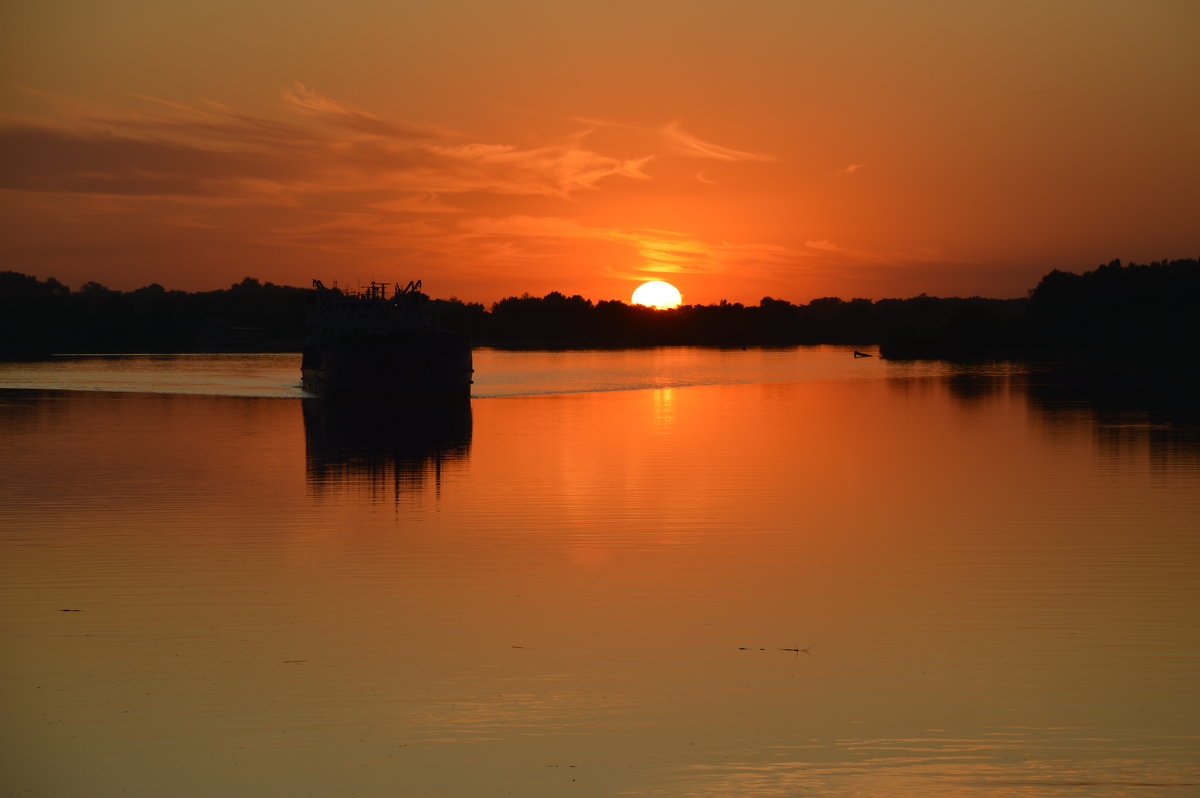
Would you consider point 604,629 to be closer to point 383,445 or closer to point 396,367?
point 383,445

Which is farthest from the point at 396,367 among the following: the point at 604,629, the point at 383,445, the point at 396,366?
the point at 604,629

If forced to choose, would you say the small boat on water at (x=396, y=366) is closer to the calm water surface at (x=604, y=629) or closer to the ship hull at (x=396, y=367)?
the ship hull at (x=396, y=367)

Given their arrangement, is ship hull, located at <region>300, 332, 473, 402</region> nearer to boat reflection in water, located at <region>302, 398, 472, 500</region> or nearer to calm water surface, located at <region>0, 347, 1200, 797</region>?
boat reflection in water, located at <region>302, 398, 472, 500</region>

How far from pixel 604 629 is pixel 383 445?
27068mm

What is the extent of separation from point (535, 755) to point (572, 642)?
352 centimetres

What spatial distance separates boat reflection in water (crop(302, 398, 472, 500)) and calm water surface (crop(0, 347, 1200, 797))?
0.43 metres

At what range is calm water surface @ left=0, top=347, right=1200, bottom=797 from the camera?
1004cm

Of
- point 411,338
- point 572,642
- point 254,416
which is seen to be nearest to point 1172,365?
point 411,338

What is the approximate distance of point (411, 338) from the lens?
71000 millimetres

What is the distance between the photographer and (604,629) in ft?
46.7

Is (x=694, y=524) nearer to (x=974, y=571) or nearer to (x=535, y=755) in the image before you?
(x=974, y=571)

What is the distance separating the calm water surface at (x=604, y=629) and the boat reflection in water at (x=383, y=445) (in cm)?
43

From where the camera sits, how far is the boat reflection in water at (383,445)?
29969 mm

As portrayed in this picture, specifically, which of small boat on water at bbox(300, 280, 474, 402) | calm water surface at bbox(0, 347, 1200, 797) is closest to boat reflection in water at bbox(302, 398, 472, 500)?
calm water surface at bbox(0, 347, 1200, 797)
